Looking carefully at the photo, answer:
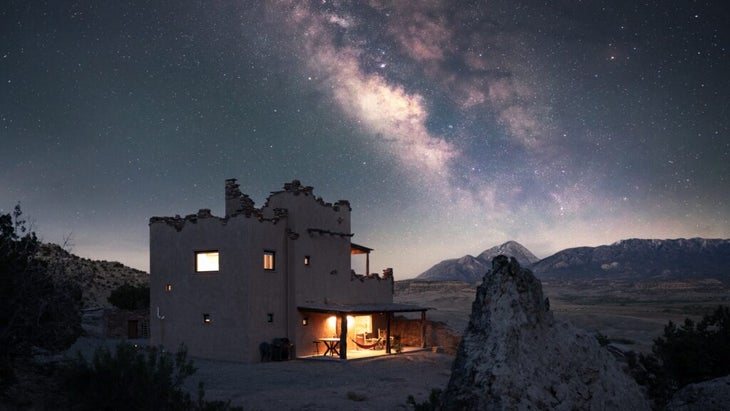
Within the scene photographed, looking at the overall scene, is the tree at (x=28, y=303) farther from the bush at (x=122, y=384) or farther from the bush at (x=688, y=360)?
the bush at (x=688, y=360)

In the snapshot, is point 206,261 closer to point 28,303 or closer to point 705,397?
point 28,303

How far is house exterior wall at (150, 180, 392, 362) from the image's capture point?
27.3m

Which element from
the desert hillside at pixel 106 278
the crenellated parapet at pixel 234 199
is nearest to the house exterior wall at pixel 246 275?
the crenellated parapet at pixel 234 199

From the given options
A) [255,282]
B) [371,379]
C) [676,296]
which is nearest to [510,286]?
[371,379]

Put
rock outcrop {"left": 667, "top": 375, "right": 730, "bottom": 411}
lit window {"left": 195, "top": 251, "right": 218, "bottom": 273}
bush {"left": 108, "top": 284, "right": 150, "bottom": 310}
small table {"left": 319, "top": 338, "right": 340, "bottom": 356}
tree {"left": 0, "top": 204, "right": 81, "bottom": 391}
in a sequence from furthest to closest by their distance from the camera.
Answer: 1. bush {"left": 108, "top": 284, "right": 150, "bottom": 310}
2. small table {"left": 319, "top": 338, "right": 340, "bottom": 356}
3. lit window {"left": 195, "top": 251, "right": 218, "bottom": 273}
4. tree {"left": 0, "top": 204, "right": 81, "bottom": 391}
5. rock outcrop {"left": 667, "top": 375, "right": 730, "bottom": 411}

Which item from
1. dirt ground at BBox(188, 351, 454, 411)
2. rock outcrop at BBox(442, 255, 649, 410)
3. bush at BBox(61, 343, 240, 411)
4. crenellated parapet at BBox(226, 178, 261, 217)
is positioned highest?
crenellated parapet at BBox(226, 178, 261, 217)

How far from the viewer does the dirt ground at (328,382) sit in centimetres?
1731

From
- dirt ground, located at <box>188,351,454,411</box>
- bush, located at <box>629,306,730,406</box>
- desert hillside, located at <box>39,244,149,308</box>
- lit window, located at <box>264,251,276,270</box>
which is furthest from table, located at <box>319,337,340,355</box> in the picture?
desert hillside, located at <box>39,244,149,308</box>

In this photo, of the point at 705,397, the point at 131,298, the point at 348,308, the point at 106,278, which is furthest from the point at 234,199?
the point at 106,278

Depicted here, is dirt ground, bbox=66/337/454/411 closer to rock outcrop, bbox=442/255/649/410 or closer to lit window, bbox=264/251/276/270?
lit window, bbox=264/251/276/270

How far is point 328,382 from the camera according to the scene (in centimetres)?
2178

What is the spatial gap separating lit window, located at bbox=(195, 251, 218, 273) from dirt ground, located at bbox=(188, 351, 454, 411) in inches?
165

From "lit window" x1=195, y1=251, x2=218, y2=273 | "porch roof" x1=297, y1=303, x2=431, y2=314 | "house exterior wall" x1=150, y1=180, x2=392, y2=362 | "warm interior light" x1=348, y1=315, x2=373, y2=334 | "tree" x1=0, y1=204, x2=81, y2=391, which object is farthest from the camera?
"warm interior light" x1=348, y1=315, x2=373, y2=334

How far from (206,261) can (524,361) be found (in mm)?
23894
